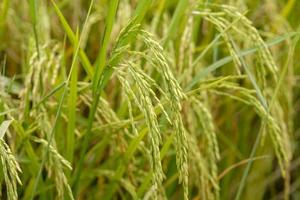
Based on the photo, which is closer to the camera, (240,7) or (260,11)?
(240,7)

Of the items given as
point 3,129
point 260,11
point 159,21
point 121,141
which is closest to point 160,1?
point 159,21

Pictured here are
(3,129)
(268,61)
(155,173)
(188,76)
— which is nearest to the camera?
(155,173)

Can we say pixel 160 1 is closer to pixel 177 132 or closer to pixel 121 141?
pixel 121 141

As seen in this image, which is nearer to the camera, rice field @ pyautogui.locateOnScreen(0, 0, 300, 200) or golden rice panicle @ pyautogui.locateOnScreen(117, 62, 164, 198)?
golden rice panicle @ pyautogui.locateOnScreen(117, 62, 164, 198)

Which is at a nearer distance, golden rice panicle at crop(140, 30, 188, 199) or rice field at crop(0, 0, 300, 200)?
golden rice panicle at crop(140, 30, 188, 199)

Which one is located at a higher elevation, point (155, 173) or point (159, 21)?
point (159, 21)

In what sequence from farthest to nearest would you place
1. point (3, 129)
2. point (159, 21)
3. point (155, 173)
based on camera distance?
1. point (159, 21)
2. point (3, 129)
3. point (155, 173)

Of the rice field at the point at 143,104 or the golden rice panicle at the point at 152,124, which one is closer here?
the golden rice panicle at the point at 152,124

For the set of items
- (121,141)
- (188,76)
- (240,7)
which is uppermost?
(240,7)
